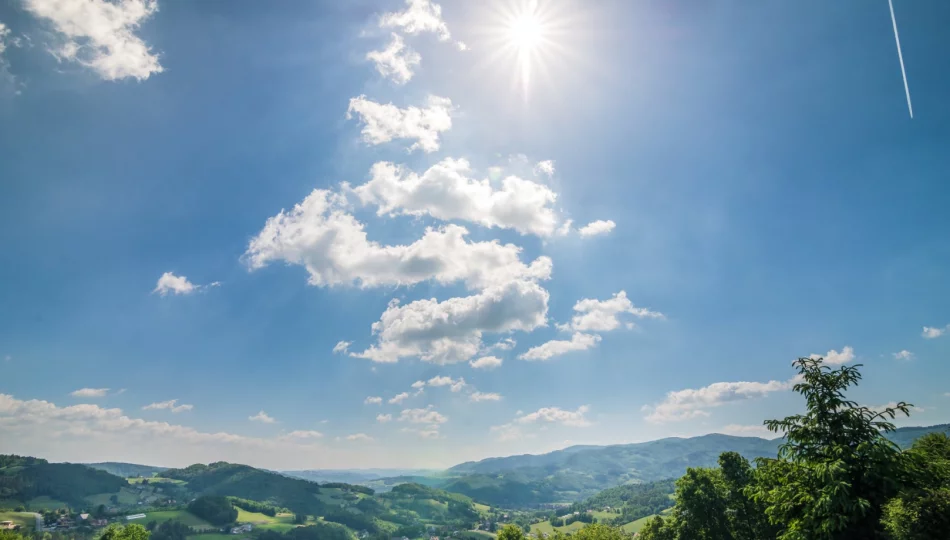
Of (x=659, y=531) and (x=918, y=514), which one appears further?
(x=659, y=531)

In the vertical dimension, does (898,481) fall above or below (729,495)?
above

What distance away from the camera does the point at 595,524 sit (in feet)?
190

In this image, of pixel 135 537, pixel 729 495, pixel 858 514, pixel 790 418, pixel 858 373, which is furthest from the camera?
pixel 135 537

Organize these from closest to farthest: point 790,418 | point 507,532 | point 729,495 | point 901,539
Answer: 1. point 901,539
2. point 790,418
3. point 729,495
4. point 507,532

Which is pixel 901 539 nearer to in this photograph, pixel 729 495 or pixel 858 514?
pixel 858 514

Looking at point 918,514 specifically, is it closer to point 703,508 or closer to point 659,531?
point 703,508

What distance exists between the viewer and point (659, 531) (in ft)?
175

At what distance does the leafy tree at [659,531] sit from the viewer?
4983 centimetres

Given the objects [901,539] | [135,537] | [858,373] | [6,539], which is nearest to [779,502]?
[901,539]

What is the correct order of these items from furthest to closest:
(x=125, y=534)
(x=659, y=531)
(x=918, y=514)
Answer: (x=125, y=534) → (x=659, y=531) → (x=918, y=514)

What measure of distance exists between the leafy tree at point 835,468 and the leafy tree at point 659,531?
3399 centimetres

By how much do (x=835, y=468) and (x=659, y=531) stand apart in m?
44.5

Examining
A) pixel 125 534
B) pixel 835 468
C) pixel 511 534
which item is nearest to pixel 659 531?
pixel 511 534

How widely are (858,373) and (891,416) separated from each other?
1908 millimetres
